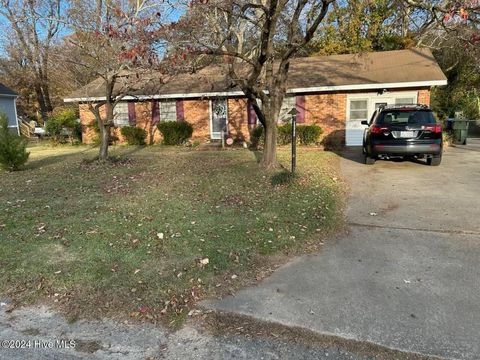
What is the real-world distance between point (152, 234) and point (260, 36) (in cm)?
570

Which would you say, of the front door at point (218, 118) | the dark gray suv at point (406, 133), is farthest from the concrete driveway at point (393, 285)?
the front door at point (218, 118)

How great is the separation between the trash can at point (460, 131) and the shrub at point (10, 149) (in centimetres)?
1549

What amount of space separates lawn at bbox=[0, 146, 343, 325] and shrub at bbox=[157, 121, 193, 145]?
25.6 feet

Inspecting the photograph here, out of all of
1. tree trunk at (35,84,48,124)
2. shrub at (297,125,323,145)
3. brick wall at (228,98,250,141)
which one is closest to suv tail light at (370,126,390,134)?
shrub at (297,125,323,145)

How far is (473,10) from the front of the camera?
15.5ft

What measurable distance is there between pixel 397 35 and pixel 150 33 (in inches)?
753

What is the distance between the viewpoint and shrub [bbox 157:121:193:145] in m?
16.7

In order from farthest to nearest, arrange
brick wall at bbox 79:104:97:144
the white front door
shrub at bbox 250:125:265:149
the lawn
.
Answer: brick wall at bbox 79:104:97:144 < shrub at bbox 250:125:265:149 < the white front door < the lawn

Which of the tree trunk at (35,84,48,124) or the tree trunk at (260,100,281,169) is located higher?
the tree trunk at (35,84,48,124)

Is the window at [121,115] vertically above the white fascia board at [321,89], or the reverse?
the white fascia board at [321,89]

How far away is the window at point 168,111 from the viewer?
17312 millimetres

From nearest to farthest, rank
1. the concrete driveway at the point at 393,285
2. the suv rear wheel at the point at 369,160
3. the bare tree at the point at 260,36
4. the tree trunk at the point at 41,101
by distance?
the concrete driveway at the point at 393,285 → the bare tree at the point at 260,36 → the suv rear wheel at the point at 369,160 → the tree trunk at the point at 41,101

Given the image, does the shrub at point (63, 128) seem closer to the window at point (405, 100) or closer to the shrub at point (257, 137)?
the shrub at point (257, 137)

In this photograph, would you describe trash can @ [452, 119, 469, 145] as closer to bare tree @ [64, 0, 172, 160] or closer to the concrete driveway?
the concrete driveway
